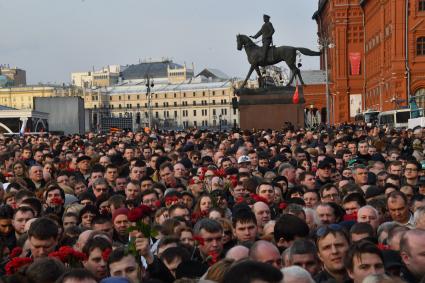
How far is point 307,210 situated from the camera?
33.8 ft

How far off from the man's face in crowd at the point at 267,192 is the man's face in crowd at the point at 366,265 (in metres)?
4.86

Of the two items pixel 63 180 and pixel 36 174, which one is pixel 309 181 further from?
pixel 36 174

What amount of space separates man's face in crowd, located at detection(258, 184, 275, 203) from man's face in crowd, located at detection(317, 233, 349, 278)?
13.0ft

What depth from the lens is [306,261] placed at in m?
7.62

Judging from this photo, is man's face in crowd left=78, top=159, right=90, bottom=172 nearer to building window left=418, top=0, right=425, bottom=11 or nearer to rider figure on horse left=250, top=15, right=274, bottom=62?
rider figure on horse left=250, top=15, right=274, bottom=62

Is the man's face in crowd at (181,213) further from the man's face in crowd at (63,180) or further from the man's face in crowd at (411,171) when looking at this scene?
the man's face in crowd at (411,171)

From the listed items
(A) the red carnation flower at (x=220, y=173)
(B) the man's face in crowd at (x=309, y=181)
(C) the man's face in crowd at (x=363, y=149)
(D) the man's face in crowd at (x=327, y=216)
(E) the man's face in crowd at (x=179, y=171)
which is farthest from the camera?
(C) the man's face in crowd at (x=363, y=149)

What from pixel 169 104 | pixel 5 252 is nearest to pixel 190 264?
pixel 5 252

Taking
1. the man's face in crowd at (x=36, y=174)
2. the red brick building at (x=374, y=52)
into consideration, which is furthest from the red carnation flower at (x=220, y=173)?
the red brick building at (x=374, y=52)

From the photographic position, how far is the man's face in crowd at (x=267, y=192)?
12086mm

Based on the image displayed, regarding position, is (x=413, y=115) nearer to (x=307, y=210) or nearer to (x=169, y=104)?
(x=307, y=210)

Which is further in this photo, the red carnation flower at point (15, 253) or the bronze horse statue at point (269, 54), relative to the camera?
the bronze horse statue at point (269, 54)

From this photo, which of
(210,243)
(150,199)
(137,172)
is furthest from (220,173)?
(210,243)

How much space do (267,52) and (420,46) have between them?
26.1 m
